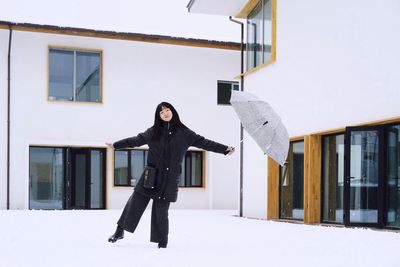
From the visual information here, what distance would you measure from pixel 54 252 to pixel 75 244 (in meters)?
0.77

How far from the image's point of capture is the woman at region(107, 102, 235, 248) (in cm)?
630

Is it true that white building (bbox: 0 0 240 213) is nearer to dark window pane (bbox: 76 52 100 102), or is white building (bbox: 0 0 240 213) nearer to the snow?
dark window pane (bbox: 76 52 100 102)

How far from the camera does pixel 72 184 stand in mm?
18156

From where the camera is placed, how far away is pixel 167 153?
20.7 feet

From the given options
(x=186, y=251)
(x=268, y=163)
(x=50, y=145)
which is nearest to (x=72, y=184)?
(x=50, y=145)

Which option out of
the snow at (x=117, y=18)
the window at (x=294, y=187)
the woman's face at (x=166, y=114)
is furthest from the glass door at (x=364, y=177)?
the snow at (x=117, y=18)

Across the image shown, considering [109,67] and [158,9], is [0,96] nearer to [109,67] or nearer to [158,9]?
[109,67]

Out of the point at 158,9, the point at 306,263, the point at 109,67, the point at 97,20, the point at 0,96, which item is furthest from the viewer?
the point at 158,9

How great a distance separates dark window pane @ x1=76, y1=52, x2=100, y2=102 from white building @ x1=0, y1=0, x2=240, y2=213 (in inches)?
1.2

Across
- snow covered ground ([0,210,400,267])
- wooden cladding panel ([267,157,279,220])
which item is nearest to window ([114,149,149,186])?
wooden cladding panel ([267,157,279,220])

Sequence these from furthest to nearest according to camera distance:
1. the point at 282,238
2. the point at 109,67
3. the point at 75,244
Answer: the point at 109,67 < the point at 282,238 < the point at 75,244

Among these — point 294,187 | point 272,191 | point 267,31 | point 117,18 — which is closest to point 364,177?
point 294,187

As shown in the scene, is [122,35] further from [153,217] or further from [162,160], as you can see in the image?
[153,217]

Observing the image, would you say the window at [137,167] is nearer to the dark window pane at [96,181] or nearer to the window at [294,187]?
the dark window pane at [96,181]
